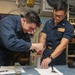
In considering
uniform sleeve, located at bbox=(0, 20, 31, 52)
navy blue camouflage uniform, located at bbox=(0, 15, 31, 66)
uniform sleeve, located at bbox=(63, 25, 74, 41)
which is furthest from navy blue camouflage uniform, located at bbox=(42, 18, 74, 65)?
uniform sleeve, located at bbox=(0, 20, 31, 52)

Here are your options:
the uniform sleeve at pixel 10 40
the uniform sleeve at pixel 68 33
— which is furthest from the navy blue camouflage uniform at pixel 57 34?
the uniform sleeve at pixel 10 40

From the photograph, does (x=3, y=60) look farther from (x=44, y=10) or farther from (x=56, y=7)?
(x=44, y=10)

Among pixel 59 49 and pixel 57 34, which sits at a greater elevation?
pixel 57 34

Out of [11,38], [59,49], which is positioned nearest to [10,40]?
[11,38]

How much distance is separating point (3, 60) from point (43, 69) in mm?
467

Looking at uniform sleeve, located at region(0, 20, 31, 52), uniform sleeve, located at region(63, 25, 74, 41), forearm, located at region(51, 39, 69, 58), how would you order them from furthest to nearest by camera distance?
uniform sleeve, located at region(63, 25, 74, 41), forearm, located at region(51, 39, 69, 58), uniform sleeve, located at region(0, 20, 31, 52)

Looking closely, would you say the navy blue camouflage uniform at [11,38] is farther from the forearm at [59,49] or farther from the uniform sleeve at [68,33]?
the uniform sleeve at [68,33]

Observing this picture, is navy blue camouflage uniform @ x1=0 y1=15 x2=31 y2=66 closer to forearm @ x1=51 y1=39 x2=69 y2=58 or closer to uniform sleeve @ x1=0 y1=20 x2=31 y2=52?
uniform sleeve @ x1=0 y1=20 x2=31 y2=52

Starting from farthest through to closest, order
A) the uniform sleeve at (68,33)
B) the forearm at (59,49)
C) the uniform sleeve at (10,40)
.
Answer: the uniform sleeve at (68,33), the forearm at (59,49), the uniform sleeve at (10,40)

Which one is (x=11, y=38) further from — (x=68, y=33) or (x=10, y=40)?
(x=68, y=33)

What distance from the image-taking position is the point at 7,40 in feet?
4.73

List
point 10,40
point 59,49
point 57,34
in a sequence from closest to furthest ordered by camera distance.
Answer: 1. point 10,40
2. point 59,49
3. point 57,34

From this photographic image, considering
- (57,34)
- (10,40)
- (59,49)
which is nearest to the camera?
(10,40)

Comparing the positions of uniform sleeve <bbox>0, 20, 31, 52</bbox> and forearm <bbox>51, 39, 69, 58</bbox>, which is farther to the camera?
forearm <bbox>51, 39, 69, 58</bbox>
